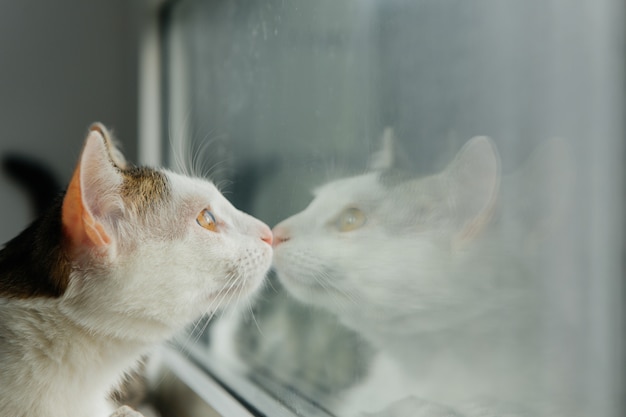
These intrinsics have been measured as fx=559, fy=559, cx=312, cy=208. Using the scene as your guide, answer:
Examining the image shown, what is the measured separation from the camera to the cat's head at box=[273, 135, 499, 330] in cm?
60

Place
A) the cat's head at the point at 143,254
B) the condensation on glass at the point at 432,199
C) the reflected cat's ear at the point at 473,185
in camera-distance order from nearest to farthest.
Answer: the condensation on glass at the point at 432,199, the reflected cat's ear at the point at 473,185, the cat's head at the point at 143,254

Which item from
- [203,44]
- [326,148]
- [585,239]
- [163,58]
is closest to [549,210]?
[585,239]

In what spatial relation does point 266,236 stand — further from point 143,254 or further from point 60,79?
point 60,79

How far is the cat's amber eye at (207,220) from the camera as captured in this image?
2.50 feet

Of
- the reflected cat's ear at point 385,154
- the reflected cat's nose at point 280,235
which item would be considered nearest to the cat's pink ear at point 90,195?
the reflected cat's nose at point 280,235

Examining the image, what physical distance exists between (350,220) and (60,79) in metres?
1.04

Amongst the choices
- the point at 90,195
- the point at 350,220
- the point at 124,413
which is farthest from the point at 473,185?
the point at 124,413

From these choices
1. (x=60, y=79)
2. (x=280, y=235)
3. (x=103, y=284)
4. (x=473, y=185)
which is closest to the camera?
(x=473, y=185)

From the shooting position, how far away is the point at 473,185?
0.58 metres

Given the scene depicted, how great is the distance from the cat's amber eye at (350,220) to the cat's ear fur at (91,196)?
0.99 ft

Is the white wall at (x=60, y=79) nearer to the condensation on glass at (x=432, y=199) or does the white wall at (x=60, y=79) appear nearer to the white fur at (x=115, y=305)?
the condensation on glass at (x=432, y=199)

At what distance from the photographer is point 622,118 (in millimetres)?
399

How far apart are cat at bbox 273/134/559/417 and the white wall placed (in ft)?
2.95

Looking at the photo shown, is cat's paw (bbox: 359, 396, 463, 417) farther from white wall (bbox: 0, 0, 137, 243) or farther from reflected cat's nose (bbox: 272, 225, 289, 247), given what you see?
white wall (bbox: 0, 0, 137, 243)
